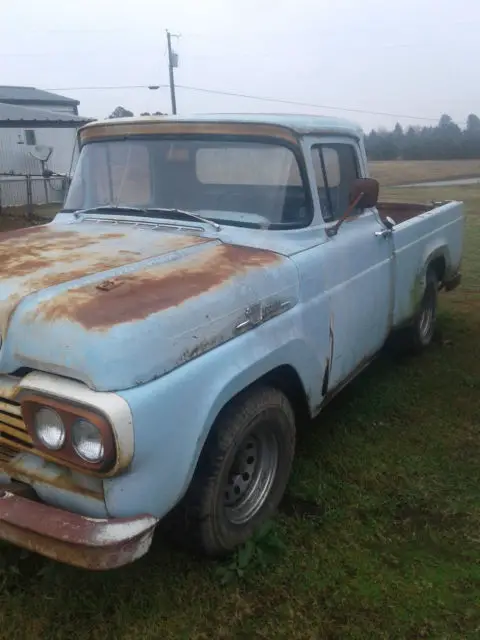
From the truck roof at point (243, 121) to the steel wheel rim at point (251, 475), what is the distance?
5.47 feet

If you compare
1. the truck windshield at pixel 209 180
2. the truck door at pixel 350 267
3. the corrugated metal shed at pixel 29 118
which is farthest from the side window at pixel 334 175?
the corrugated metal shed at pixel 29 118

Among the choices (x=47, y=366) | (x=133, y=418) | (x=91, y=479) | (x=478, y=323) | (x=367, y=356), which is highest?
(x=47, y=366)

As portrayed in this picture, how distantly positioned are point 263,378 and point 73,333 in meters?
1.05

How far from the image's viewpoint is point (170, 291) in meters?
Answer: 2.54

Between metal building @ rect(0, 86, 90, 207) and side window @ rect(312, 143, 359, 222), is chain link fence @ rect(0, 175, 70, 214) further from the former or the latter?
side window @ rect(312, 143, 359, 222)

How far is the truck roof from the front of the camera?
3.54m

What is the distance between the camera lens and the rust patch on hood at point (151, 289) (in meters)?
2.29

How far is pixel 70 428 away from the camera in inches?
85.3

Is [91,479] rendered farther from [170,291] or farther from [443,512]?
[443,512]

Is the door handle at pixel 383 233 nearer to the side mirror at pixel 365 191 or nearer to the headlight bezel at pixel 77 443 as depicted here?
the side mirror at pixel 365 191

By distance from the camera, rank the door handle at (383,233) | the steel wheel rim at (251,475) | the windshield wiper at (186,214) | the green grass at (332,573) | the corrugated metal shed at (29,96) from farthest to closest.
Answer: the corrugated metal shed at (29,96)
the door handle at (383,233)
the windshield wiper at (186,214)
the steel wheel rim at (251,475)
the green grass at (332,573)

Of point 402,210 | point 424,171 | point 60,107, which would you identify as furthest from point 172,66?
point 402,210

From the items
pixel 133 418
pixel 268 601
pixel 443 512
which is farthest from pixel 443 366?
pixel 133 418

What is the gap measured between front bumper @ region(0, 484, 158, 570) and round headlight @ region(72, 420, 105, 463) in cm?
25
